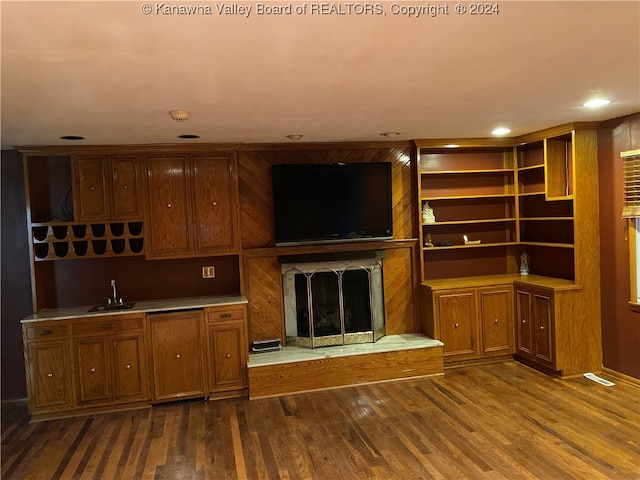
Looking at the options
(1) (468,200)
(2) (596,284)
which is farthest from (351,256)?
(2) (596,284)

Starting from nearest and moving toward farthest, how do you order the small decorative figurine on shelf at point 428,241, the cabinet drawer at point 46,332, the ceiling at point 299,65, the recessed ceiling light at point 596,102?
1. the ceiling at point 299,65
2. the recessed ceiling light at point 596,102
3. the cabinet drawer at point 46,332
4. the small decorative figurine on shelf at point 428,241

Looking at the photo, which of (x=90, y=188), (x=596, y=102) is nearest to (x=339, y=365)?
(x=90, y=188)

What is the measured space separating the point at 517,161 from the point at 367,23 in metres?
4.04

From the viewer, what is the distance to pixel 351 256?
4.82 metres

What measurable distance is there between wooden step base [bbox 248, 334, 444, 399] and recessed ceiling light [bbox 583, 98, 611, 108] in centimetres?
250

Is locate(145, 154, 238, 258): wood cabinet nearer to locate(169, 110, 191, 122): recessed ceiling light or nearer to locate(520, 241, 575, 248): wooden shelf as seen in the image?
locate(169, 110, 191, 122): recessed ceiling light

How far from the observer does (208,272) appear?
15.7 feet

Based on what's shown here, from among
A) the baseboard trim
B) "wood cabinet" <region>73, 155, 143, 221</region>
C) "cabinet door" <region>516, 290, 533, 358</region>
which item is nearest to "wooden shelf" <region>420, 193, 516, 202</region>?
"cabinet door" <region>516, 290, 533, 358</region>

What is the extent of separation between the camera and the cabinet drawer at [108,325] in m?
4.07

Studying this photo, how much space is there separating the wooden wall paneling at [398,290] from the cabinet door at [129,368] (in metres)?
2.47

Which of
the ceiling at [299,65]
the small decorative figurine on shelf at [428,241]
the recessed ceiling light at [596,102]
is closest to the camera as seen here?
the ceiling at [299,65]

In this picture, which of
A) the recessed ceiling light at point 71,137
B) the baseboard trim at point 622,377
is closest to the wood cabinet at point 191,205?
the recessed ceiling light at point 71,137

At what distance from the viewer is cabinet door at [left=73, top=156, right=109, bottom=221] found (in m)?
4.27

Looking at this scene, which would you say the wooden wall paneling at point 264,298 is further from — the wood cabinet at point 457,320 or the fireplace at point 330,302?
the wood cabinet at point 457,320
